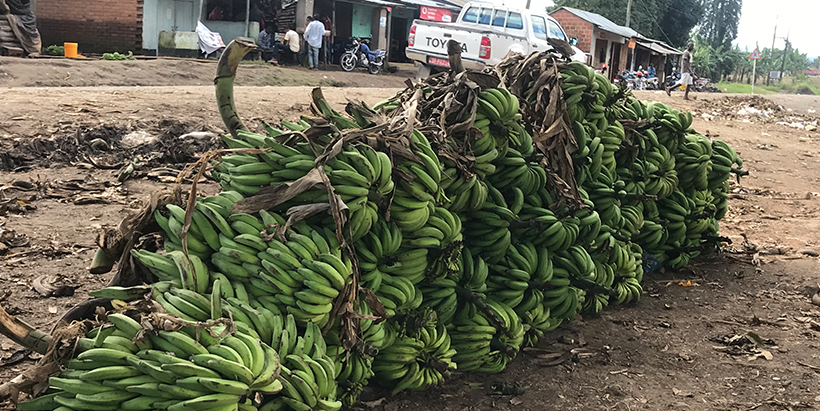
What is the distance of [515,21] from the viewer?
52.6 ft

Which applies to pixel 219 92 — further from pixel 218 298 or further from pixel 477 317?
pixel 477 317

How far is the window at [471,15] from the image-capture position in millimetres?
16734

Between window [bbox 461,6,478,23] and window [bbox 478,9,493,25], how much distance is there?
167mm

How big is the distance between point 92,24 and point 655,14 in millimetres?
35785

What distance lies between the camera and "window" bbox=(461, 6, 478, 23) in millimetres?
16734

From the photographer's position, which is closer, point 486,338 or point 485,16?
point 486,338

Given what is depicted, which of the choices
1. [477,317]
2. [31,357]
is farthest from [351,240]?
[31,357]

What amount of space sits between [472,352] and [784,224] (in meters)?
5.32

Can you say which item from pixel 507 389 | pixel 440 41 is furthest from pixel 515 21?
pixel 507 389

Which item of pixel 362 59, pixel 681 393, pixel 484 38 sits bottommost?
pixel 681 393

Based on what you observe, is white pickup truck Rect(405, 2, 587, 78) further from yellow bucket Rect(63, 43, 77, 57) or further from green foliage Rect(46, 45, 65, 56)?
green foliage Rect(46, 45, 65, 56)

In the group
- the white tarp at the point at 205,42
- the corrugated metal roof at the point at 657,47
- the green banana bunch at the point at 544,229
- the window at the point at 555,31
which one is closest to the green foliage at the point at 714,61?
the corrugated metal roof at the point at 657,47

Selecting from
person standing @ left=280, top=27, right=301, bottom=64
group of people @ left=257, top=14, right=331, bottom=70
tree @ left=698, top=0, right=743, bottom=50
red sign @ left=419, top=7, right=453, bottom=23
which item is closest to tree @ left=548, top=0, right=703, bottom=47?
tree @ left=698, top=0, right=743, bottom=50

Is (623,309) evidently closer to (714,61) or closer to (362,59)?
(362,59)
